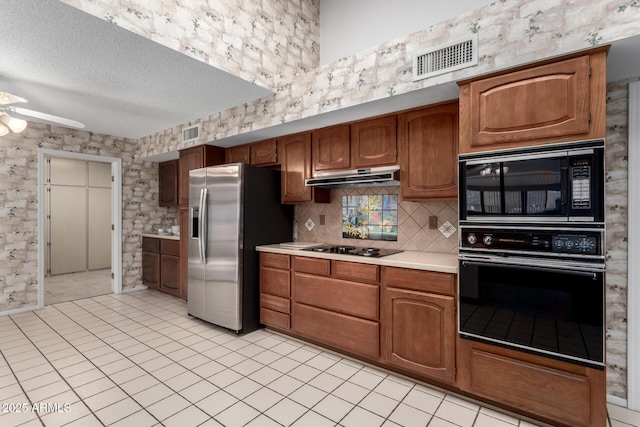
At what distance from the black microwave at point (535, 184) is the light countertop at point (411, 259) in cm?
36

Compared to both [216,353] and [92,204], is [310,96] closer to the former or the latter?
[216,353]

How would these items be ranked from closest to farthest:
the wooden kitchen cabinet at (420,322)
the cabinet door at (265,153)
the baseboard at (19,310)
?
the wooden kitchen cabinet at (420,322) → the cabinet door at (265,153) → the baseboard at (19,310)

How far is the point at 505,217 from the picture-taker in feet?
6.20

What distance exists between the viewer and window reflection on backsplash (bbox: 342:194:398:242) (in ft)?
10.1

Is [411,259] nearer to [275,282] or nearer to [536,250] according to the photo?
[536,250]

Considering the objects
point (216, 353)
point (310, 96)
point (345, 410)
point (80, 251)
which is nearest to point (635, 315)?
point (345, 410)

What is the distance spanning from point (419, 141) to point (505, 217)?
0.96 m

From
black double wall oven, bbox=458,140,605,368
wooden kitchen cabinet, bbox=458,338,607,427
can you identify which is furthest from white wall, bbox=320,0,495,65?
wooden kitchen cabinet, bbox=458,338,607,427

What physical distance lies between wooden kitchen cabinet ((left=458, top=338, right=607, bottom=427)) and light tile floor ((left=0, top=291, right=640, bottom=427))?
0.17 m

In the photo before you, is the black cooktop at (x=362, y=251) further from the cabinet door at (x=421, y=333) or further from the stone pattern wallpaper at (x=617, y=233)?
the stone pattern wallpaper at (x=617, y=233)

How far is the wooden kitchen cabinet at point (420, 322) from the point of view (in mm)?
2141

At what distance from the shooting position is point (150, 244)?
510cm

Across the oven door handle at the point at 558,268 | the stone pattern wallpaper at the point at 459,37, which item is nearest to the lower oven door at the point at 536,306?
the oven door handle at the point at 558,268

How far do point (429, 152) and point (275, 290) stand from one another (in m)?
2.05
